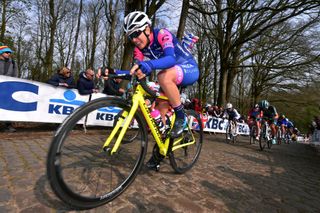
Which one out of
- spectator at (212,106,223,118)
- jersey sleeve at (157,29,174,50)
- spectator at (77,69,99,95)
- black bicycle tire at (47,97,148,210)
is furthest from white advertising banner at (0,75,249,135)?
spectator at (212,106,223,118)

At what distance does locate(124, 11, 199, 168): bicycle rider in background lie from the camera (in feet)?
8.37

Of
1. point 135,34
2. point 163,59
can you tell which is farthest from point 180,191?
point 135,34

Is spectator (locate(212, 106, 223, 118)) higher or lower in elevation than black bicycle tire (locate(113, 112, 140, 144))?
higher

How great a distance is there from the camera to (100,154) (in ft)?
7.97

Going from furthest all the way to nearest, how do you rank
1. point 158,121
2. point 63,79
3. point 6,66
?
point 63,79
point 6,66
point 158,121

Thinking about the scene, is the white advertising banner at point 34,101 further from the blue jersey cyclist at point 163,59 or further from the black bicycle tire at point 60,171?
the black bicycle tire at point 60,171

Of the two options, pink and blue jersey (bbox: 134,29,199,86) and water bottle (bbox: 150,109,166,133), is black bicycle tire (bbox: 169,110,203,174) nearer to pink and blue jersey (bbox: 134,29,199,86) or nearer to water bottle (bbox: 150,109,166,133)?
water bottle (bbox: 150,109,166,133)

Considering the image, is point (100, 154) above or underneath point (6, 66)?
underneath

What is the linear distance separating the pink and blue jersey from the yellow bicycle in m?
0.41

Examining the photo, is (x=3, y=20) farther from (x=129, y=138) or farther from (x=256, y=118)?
(x=129, y=138)

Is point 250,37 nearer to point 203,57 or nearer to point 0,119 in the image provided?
point 203,57

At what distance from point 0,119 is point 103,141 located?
5071 millimetres

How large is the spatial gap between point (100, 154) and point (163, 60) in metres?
1.27

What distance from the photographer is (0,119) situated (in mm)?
5895
